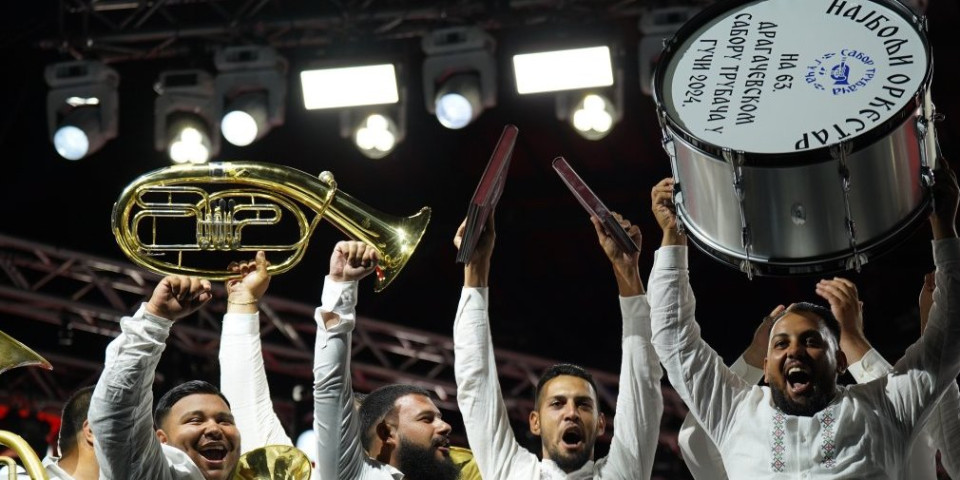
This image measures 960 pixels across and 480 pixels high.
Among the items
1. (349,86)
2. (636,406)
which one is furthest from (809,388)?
(349,86)

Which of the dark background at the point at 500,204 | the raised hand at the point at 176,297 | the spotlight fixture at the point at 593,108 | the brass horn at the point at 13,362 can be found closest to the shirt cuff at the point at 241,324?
the raised hand at the point at 176,297

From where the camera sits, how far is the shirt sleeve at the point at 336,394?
3.97 metres

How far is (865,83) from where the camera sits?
12.4 ft

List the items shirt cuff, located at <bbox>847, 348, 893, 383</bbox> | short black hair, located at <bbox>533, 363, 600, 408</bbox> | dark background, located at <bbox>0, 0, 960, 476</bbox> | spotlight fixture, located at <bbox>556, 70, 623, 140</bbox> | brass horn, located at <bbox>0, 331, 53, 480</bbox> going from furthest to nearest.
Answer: dark background, located at <bbox>0, 0, 960, 476</bbox> < spotlight fixture, located at <bbox>556, 70, 623, 140</bbox> < short black hair, located at <bbox>533, 363, 600, 408</bbox> < shirt cuff, located at <bbox>847, 348, 893, 383</bbox> < brass horn, located at <bbox>0, 331, 53, 480</bbox>

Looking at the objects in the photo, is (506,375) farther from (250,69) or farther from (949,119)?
(949,119)

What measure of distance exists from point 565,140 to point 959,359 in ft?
16.9

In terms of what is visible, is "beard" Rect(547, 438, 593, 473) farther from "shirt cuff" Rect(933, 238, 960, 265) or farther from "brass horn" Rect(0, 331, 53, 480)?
"brass horn" Rect(0, 331, 53, 480)

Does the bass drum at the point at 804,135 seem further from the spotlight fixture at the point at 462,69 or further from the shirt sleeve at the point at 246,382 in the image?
the spotlight fixture at the point at 462,69

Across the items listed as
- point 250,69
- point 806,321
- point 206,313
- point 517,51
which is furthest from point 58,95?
point 806,321

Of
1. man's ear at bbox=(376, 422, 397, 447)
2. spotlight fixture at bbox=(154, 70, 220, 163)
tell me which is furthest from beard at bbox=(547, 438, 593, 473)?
spotlight fixture at bbox=(154, 70, 220, 163)

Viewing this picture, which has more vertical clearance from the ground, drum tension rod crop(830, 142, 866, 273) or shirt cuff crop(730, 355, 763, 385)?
drum tension rod crop(830, 142, 866, 273)

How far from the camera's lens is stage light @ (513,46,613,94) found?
22.4 ft

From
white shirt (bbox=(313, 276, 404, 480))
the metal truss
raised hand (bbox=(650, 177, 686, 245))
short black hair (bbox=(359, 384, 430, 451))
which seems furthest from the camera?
the metal truss

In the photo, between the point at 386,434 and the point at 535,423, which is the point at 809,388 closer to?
the point at 535,423
